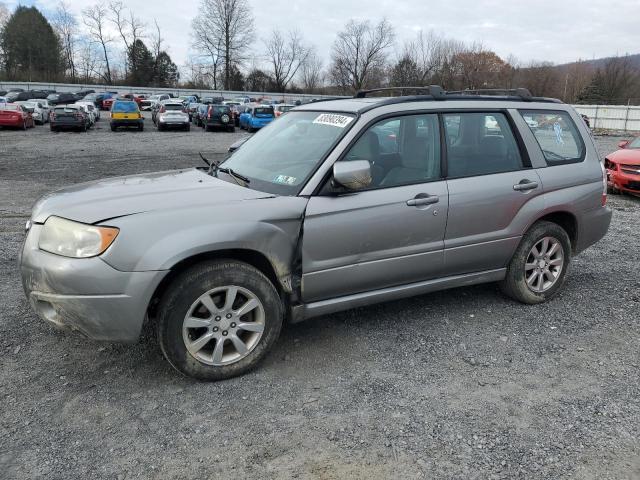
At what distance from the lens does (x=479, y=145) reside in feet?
14.3

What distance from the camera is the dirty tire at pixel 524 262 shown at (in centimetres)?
458

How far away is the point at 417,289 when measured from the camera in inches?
161

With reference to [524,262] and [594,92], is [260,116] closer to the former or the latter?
[524,262]

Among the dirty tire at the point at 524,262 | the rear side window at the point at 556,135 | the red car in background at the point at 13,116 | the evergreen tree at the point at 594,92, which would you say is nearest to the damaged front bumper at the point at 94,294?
the dirty tire at the point at 524,262

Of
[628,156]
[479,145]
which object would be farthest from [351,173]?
[628,156]

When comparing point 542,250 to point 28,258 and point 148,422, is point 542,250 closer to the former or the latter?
point 148,422

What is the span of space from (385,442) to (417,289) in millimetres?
1495

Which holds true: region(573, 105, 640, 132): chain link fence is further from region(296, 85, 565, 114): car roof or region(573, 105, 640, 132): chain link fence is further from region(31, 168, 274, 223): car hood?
region(31, 168, 274, 223): car hood

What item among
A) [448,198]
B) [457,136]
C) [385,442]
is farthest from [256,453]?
[457,136]

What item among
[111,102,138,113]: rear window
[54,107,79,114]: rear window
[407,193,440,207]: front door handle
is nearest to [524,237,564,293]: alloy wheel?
[407,193,440,207]: front door handle

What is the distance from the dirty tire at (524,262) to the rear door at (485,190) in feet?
0.42

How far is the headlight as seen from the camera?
301 centimetres

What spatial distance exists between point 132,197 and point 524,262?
332 cm

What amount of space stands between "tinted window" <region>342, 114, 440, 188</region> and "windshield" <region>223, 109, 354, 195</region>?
0.23 m
